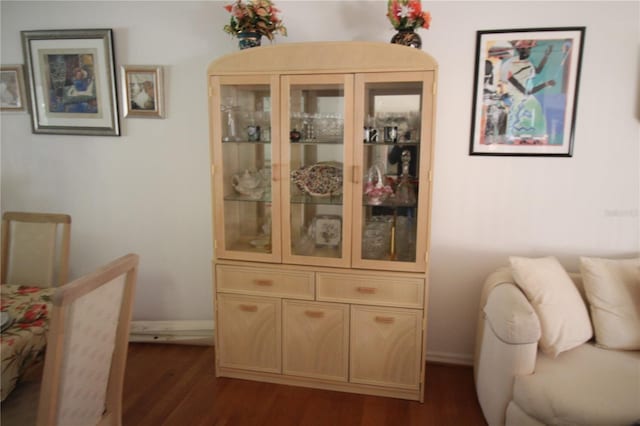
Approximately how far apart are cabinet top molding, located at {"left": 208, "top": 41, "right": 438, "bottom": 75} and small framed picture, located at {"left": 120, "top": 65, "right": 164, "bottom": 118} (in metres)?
0.64

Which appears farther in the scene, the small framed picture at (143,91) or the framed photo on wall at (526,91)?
the small framed picture at (143,91)

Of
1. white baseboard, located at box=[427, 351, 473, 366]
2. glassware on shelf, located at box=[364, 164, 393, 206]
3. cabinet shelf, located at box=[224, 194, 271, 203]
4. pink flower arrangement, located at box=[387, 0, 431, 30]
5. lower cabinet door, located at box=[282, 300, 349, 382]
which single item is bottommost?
white baseboard, located at box=[427, 351, 473, 366]

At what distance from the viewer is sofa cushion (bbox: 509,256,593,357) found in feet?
6.20

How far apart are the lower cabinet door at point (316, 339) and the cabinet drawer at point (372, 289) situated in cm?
6

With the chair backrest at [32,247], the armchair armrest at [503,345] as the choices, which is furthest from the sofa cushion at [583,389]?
the chair backrest at [32,247]

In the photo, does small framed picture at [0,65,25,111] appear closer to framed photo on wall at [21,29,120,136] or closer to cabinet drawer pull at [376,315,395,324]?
→ framed photo on wall at [21,29,120,136]

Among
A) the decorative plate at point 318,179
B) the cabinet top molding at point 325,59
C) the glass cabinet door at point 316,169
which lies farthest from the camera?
the decorative plate at point 318,179

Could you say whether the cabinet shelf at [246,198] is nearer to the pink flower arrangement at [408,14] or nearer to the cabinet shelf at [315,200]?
the cabinet shelf at [315,200]

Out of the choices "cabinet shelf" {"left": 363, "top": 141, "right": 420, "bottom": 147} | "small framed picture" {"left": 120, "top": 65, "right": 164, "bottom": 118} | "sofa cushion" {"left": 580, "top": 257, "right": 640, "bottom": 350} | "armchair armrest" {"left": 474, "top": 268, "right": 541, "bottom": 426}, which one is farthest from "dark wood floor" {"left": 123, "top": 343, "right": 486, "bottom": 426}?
"small framed picture" {"left": 120, "top": 65, "right": 164, "bottom": 118}

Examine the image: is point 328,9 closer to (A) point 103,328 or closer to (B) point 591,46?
(B) point 591,46

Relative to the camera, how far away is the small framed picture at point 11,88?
9.30 feet

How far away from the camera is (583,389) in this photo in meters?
1.67

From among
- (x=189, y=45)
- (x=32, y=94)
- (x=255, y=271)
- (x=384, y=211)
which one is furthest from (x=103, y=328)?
(x=32, y=94)

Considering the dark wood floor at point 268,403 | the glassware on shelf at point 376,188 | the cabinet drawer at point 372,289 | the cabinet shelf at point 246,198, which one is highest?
the glassware on shelf at point 376,188
